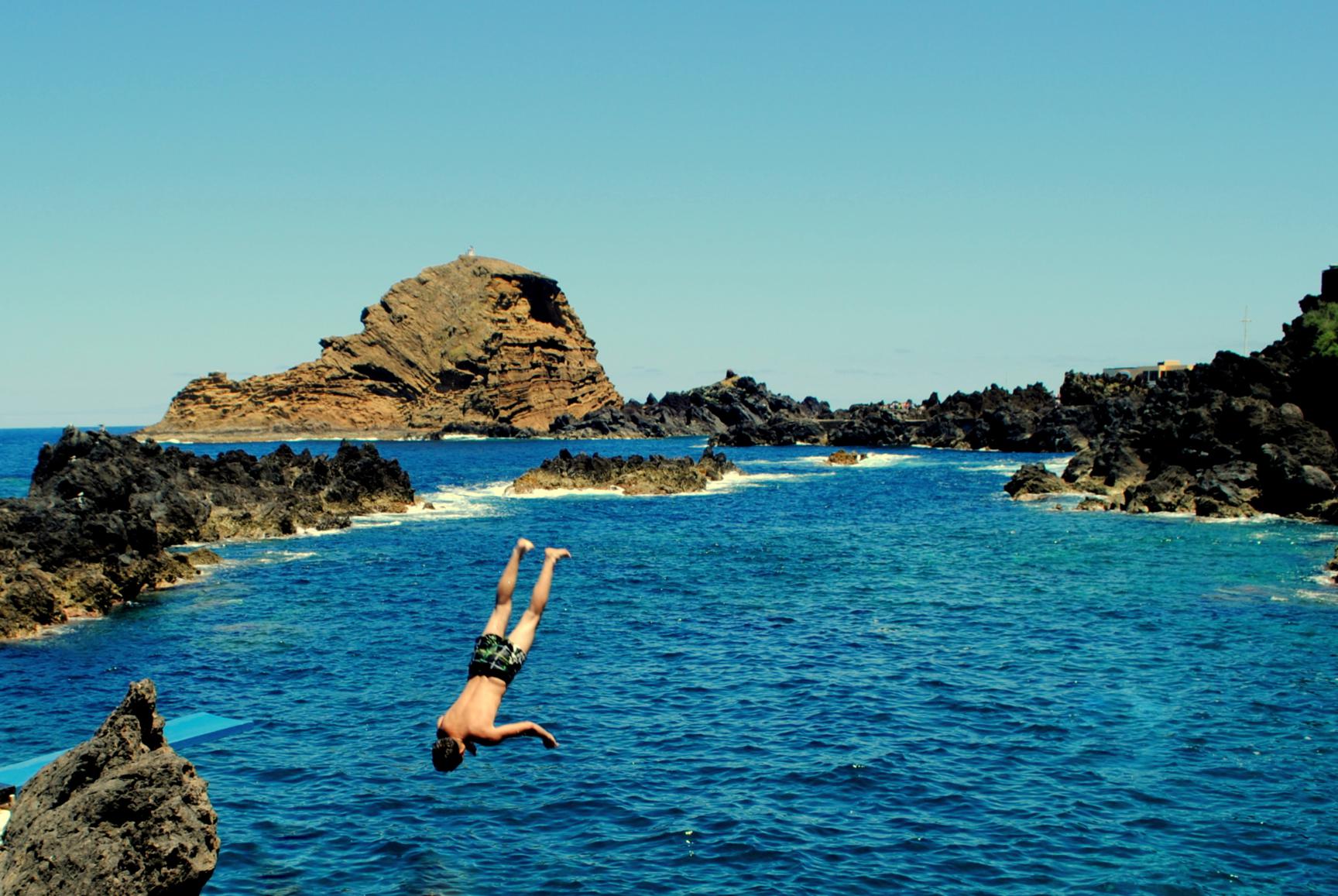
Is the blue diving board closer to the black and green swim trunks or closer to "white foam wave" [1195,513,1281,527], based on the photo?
the black and green swim trunks

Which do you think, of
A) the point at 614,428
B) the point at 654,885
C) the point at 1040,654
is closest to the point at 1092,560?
the point at 1040,654

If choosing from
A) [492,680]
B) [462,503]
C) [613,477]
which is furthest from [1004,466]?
[492,680]

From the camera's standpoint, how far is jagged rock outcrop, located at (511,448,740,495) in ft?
262

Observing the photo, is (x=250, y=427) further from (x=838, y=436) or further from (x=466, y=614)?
(x=466, y=614)

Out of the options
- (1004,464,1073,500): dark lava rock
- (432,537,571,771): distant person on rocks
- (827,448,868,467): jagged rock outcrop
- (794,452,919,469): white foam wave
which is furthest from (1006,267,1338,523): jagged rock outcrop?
(432,537,571,771): distant person on rocks

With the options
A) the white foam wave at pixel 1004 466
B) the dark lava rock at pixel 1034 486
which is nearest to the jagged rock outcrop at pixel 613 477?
the dark lava rock at pixel 1034 486

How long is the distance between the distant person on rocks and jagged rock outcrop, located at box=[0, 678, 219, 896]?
2739 millimetres

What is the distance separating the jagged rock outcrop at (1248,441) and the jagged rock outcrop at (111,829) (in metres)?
54.3

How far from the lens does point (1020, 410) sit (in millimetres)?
152750

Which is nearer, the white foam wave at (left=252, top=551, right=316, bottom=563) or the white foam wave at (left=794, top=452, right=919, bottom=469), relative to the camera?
the white foam wave at (left=252, top=551, right=316, bottom=563)

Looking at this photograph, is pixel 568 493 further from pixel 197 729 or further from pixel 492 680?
pixel 492 680

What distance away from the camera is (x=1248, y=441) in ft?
195

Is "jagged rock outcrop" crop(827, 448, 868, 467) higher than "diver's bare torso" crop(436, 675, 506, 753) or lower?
higher

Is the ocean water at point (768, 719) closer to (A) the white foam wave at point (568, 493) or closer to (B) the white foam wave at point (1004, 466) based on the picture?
(A) the white foam wave at point (568, 493)
